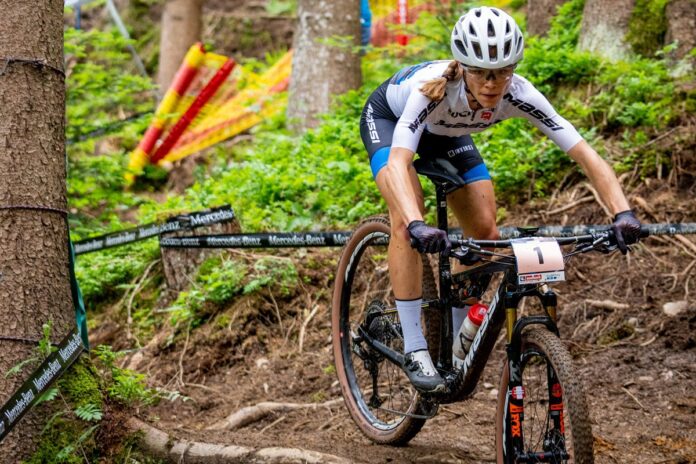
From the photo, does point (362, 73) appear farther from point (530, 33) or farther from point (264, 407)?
point (264, 407)

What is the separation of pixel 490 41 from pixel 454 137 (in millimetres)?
866

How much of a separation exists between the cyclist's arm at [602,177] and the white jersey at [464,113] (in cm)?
7

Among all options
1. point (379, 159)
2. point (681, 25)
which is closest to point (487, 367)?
point (379, 159)

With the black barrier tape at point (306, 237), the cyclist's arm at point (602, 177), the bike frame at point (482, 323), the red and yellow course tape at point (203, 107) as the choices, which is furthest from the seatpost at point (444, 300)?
the red and yellow course tape at point (203, 107)

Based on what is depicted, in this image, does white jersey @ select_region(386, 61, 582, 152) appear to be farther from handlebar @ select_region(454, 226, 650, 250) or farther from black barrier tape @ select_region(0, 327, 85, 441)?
black barrier tape @ select_region(0, 327, 85, 441)

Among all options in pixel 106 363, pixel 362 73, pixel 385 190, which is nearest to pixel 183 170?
pixel 362 73

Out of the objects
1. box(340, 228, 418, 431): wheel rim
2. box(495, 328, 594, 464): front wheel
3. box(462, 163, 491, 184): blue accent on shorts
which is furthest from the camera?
box(340, 228, 418, 431): wheel rim

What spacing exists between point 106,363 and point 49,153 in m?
1.33

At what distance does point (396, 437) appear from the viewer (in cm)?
473

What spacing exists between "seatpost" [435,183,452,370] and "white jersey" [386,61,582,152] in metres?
0.35

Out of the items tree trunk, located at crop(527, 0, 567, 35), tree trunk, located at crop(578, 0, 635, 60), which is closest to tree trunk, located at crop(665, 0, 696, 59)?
tree trunk, located at crop(578, 0, 635, 60)

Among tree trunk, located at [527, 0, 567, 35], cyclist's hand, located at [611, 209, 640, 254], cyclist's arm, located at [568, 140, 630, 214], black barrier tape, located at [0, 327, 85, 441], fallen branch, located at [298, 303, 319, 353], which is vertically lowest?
fallen branch, located at [298, 303, 319, 353]

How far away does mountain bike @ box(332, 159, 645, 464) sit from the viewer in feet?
11.0

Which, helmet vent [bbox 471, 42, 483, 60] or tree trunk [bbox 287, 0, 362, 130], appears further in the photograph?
tree trunk [bbox 287, 0, 362, 130]
